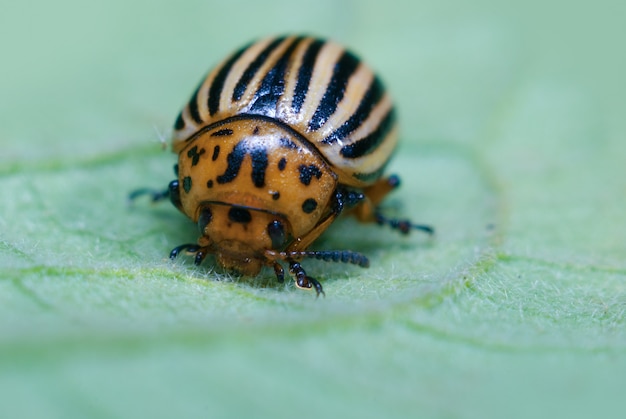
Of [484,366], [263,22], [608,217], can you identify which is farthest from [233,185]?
[263,22]

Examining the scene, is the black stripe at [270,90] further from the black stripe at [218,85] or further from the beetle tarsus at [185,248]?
the beetle tarsus at [185,248]

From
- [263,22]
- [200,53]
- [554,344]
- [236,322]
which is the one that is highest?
[263,22]

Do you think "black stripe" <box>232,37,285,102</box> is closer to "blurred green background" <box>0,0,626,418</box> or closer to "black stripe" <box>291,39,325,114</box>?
"black stripe" <box>291,39,325,114</box>

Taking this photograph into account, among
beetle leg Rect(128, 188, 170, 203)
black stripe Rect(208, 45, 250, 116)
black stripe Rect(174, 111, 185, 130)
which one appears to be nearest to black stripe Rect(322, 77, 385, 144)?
black stripe Rect(208, 45, 250, 116)

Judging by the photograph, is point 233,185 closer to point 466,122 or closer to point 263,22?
point 466,122

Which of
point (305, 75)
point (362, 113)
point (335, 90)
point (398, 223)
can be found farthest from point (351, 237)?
point (305, 75)

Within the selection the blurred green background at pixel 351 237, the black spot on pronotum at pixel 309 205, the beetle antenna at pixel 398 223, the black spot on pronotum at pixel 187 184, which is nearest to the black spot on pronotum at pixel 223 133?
the black spot on pronotum at pixel 187 184
